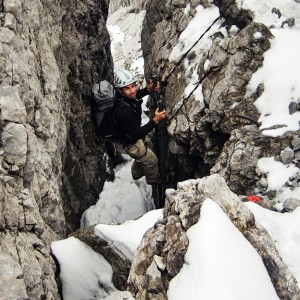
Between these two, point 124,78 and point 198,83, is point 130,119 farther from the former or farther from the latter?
point 198,83

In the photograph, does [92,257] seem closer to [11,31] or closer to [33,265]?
[33,265]

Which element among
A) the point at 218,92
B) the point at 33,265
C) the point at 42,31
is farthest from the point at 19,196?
the point at 218,92

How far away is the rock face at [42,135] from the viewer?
18.9 feet

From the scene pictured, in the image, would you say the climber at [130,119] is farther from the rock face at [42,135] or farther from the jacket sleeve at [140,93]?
the rock face at [42,135]

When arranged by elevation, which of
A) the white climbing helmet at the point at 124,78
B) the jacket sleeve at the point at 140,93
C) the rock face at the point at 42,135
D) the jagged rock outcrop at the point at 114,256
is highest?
the jacket sleeve at the point at 140,93

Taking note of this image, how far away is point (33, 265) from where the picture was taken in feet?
18.3

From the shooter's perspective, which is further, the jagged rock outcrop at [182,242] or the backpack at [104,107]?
the backpack at [104,107]

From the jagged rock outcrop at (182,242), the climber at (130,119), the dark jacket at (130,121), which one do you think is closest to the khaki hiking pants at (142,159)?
the climber at (130,119)

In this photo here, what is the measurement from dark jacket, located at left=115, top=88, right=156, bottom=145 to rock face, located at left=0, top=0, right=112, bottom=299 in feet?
4.93

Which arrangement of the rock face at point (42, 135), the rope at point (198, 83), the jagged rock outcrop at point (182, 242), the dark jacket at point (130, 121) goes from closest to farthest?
1. the jagged rock outcrop at point (182, 242)
2. the rock face at point (42, 135)
3. the dark jacket at point (130, 121)
4. the rope at point (198, 83)

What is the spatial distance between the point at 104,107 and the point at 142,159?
7.76 ft

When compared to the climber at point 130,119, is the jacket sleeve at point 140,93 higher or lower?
higher

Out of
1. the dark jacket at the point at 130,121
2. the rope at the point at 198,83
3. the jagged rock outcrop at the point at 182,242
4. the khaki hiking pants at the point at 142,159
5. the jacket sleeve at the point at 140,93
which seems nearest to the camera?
the jagged rock outcrop at the point at 182,242

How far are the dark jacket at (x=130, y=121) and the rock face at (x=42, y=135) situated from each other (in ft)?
4.93
